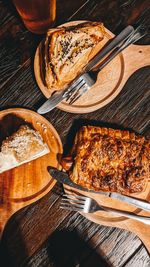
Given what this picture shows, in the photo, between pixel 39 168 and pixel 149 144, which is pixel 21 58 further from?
pixel 149 144

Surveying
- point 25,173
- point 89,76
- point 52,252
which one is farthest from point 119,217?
point 89,76

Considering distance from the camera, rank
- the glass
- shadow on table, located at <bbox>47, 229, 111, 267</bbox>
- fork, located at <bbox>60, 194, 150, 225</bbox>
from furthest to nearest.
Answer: shadow on table, located at <bbox>47, 229, 111, 267</bbox> → fork, located at <bbox>60, 194, 150, 225</bbox> → the glass

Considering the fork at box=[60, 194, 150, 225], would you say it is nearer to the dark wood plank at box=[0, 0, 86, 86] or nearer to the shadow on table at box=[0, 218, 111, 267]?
the shadow on table at box=[0, 218, 111, 267]

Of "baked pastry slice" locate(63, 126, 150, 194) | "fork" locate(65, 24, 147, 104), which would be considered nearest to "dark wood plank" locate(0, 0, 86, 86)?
"fork" locate(65, 24, 147, 104)

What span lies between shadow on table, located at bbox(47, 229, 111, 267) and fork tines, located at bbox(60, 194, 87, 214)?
0.15 m

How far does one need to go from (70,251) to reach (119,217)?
0.30 metres

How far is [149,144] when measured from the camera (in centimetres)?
162

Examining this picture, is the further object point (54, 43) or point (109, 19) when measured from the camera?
point (109, 19)

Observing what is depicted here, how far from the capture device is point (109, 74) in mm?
1726

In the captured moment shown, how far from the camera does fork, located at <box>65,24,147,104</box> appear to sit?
1670mm

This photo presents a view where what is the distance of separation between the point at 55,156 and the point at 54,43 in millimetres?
520

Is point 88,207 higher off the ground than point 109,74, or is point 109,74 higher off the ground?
point 109,74

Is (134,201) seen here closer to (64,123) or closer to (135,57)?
(64,123)

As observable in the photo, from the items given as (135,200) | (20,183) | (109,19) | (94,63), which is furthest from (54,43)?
(135,200)
